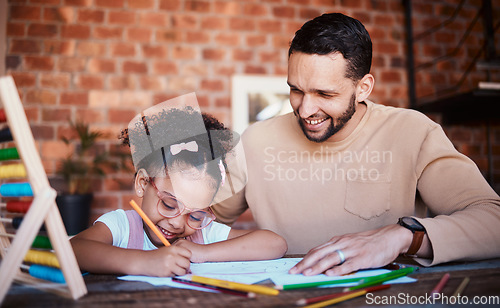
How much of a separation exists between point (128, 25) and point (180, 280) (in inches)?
99.2

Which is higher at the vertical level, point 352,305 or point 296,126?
point 296,126

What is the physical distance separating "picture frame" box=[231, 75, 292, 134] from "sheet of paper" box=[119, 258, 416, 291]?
1.99 meters

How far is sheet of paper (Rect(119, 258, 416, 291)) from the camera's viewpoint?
82cm

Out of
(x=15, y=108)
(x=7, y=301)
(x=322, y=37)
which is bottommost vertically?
(x=7, y=301)

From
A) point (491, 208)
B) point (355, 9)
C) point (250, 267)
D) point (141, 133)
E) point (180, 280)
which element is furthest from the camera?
point (355, 9)

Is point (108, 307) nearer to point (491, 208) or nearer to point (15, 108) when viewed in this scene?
point (15, 108)

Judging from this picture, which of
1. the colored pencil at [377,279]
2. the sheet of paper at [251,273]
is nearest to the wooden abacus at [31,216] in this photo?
the sheet of paper at [251,273]

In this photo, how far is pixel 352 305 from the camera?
66 centimetres

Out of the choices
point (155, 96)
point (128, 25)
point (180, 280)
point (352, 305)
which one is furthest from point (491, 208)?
point (128, 25)

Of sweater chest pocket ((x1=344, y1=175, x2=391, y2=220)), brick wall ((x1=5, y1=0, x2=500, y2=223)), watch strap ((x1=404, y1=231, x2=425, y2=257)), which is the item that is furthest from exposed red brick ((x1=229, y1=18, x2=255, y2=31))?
watch strap ((x1=404, y1=231, x2=425, y2=257))

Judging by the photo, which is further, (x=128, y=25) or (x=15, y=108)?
(x=128, y=25)

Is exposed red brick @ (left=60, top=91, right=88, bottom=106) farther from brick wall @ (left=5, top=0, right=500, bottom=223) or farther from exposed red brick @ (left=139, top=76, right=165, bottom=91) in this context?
exposed red brick @ (left=139, top=76, right=165, bottom=91)

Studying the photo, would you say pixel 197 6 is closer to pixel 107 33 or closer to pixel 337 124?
pixel 107 33

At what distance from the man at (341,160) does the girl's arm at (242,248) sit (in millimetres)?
205
